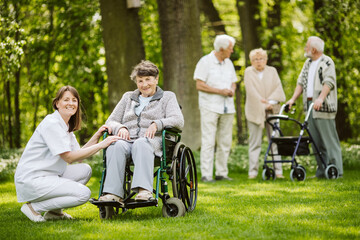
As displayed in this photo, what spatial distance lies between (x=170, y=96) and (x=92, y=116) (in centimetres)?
1001

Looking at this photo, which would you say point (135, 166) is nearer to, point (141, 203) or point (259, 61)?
point (141, 203)

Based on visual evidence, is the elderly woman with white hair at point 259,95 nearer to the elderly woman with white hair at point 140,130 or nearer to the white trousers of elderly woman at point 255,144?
the white trousers of elderly woman at point 255,144

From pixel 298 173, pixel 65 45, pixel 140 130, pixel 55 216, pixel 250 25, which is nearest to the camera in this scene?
pixel 55 216

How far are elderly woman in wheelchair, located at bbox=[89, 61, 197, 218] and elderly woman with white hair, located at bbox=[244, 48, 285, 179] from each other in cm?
261

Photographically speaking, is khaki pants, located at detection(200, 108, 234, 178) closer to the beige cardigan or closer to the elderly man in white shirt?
the elderly man in white shirt

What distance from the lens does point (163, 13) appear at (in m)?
8.59

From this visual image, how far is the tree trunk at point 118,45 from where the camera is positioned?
8.50 m

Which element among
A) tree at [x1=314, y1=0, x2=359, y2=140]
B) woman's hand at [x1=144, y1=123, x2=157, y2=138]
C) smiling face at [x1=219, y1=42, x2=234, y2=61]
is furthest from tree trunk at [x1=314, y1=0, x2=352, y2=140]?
woman's hand at [x1=144, y1=123, x2=157, y2=138]

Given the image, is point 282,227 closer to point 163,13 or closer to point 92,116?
point 163,13

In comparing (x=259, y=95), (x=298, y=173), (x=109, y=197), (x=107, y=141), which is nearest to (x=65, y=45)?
(x=259, y=95)

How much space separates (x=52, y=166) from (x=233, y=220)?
151 cm

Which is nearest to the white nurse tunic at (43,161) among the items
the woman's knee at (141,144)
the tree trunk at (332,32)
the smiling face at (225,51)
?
the woman's knee at (141,144)

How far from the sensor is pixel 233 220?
3.83 m

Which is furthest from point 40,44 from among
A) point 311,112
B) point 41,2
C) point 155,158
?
point 155,158
